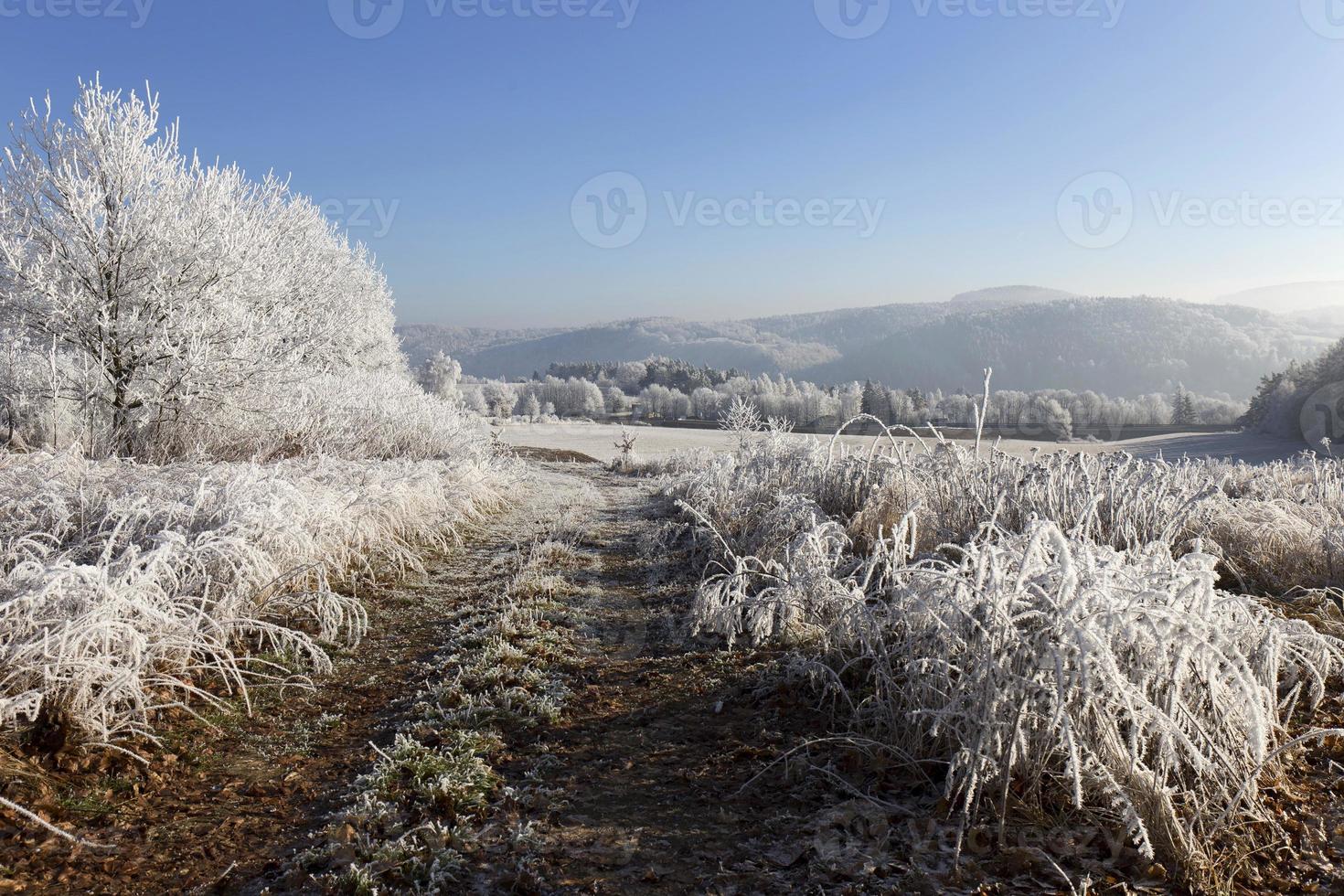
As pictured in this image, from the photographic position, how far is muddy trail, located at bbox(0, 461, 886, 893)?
216 centimetres

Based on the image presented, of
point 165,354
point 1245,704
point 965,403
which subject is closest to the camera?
point 1245,704

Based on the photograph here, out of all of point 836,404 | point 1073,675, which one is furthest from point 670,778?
point 836,404

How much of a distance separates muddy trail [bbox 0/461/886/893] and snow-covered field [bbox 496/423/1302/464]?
53.3 feet

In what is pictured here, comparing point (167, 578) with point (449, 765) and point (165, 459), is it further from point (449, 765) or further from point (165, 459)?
point (165, 459)

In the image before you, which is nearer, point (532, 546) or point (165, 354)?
point (532, 546)

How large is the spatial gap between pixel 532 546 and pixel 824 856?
17.9 feet

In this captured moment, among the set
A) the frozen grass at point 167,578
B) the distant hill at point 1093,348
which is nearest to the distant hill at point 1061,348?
the distant hill at point 1093,348

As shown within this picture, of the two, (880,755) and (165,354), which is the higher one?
(165,354)

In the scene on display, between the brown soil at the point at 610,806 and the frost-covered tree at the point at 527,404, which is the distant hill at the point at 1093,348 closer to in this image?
the frost-covered tree at the point at 527,404

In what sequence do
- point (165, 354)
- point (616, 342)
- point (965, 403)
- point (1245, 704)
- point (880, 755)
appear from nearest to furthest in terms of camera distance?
point (1245, 704), point (880, 755), point (165, 354), point (965, 403), point (616, 342)

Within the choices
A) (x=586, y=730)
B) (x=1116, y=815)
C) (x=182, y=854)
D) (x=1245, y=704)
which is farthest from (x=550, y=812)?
(x=1245, y=704)

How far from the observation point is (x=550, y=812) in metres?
2.53

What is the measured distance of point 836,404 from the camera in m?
55.9

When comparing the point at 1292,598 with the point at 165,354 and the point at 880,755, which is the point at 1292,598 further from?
the point at 165,354
